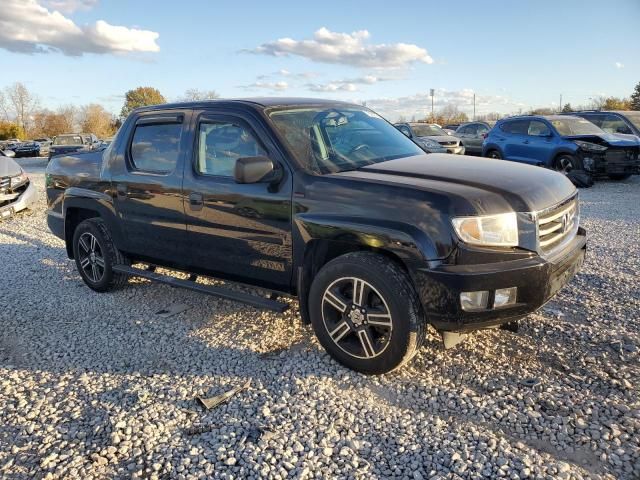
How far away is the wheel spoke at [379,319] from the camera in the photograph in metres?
3.32

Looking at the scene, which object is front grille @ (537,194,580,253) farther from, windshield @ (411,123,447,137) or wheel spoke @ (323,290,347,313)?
windshield @ (411,123,447,137)

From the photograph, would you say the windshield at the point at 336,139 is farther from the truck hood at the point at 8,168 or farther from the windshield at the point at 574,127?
the windshield at the point at 574,127

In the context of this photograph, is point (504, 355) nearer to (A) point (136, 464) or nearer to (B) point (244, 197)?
(B) point (244, 197)

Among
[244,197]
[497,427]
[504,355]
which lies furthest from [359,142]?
[497,427]

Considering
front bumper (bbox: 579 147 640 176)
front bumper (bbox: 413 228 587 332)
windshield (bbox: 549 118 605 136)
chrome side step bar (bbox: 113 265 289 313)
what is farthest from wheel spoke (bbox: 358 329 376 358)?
windshield (bbox: 549 118 605 136)

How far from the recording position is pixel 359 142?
423 centimetres

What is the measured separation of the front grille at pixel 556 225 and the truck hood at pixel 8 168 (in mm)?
10364

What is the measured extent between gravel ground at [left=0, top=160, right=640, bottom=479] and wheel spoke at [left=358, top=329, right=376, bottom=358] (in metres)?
0.19

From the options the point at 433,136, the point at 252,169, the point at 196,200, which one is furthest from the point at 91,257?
the point at 433,136

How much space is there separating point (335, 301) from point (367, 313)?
0.24 metres

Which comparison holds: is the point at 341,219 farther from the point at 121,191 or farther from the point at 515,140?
the point at 515,140

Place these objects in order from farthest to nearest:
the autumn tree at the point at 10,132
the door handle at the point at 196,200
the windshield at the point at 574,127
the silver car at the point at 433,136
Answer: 1. the autumn tree at the point at 10,132
2. the silver car at the point at 433,136
3. the windshield at the point at 574,127
4. the door handle at the point at 196,200

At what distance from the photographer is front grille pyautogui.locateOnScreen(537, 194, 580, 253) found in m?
3.28

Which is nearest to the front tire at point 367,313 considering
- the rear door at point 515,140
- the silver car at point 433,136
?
the rear door at point 515,140
